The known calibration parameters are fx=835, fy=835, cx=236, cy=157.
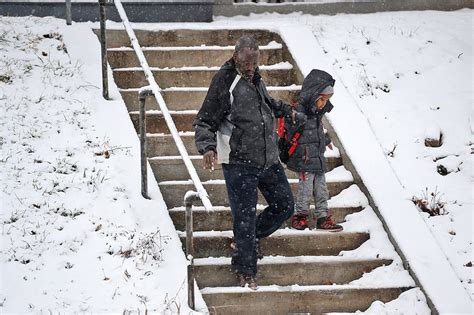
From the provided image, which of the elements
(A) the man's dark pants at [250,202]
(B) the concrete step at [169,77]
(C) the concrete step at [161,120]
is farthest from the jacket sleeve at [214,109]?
(B) the concrete step at [169,77]

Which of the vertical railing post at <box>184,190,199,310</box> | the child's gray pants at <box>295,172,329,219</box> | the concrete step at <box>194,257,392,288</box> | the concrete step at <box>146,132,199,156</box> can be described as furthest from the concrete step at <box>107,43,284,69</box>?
the vertical railing post at <box>184,190,199,310</box>

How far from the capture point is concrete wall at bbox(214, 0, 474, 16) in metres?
12.1

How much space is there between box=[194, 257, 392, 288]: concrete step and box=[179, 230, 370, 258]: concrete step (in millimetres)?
254

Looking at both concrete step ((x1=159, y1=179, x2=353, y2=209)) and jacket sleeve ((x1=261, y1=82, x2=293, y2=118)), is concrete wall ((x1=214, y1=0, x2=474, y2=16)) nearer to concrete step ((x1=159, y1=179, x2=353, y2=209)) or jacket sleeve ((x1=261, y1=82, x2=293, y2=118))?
concrete step ((x1=159, y1=179, x2=353, y2=209))

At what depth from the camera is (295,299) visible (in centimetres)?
720

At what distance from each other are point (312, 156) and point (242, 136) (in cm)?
116

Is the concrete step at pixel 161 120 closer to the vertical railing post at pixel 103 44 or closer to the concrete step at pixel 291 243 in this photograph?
the vertical railing post at pixel 103 44

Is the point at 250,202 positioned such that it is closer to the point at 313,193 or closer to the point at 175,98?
the point at 313,193

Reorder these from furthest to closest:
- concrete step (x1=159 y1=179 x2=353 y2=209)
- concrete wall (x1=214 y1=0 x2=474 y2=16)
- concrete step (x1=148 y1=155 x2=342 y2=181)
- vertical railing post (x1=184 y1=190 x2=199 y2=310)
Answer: concrete wall (x1=214 y1=0 x2=474 y2=16) → concrete step (x1=148 y1=155 x2=342 y2=181) → concrete step (x1=159 y1=179 x2=353 y2=209) → vertical railing post (x1=184 y1=190 x2=199 y2=310)

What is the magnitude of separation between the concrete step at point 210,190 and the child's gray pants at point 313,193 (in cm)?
58

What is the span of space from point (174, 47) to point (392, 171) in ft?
11.6

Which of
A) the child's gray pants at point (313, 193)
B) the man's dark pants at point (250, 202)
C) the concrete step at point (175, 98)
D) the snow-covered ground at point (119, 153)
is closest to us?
the snow-covered ground at point (119, 153)

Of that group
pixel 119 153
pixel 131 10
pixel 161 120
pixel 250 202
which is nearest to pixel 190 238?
pixel 250 202

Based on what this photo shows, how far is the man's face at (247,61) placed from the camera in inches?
269
